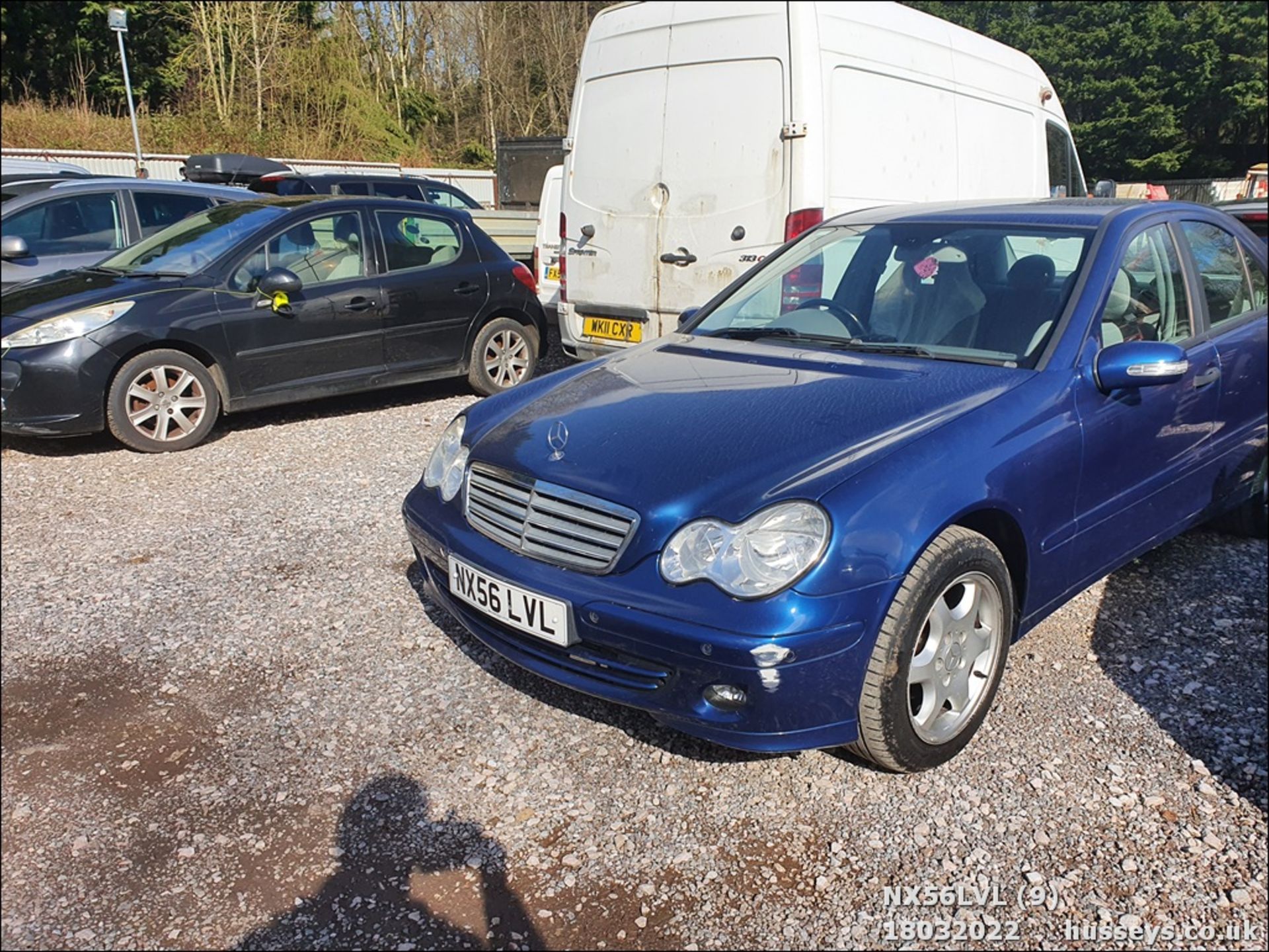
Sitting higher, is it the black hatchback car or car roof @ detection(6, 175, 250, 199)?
car roof @ detection(6, 175, 250, 199)

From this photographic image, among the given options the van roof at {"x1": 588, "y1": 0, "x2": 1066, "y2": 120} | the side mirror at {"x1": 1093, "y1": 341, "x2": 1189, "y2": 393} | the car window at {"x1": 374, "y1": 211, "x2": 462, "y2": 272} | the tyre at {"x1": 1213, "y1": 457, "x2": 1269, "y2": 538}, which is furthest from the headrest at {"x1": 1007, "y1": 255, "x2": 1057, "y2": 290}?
the car window at {"x1": 374, "y1": 211, "x2": 462, "y2": 272}

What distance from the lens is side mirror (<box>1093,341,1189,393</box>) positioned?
114 inches

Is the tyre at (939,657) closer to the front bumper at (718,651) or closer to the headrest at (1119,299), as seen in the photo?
the front bumper at (718,651)

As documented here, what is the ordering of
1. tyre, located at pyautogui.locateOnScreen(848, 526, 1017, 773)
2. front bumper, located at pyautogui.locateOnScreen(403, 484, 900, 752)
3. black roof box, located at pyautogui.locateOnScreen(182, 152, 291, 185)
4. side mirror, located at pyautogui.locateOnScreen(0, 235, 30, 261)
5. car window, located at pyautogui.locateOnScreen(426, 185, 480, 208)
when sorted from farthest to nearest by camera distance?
black roof box, located at pyautogui.locateOnScreen(182, 152, 291, 185) < car window, located at pyautogui.locateOnScreen(426, 185, 480, 208) < tyre, located at pyautogui.locateOnScreen(848, 526, 1017, 773) < front bumper, located at pyautogui.locateOnScreen(403, 484, 900, 752) < side mirror, located at pyautogui.locateOnScreen(0, 235, 30, 261)

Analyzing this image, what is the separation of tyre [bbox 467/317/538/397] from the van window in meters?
4.43

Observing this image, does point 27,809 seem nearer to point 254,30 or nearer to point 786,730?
point 786,730

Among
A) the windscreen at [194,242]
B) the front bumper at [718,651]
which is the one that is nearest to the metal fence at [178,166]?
the windscreen at [194,242]

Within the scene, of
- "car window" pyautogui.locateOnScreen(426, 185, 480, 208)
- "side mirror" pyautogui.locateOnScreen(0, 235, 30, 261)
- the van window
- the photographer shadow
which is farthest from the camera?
"car window" pyautogui.locateOnScreen(426, 185, 480, 208)

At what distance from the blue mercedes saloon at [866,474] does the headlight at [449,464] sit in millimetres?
12

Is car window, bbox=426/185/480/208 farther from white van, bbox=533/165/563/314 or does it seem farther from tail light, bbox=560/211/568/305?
tail light, bbox=560/211/568/305

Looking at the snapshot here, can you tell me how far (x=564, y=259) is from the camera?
6.76 m

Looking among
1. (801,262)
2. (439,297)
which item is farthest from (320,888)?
(439,297)

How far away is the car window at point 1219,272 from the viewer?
12.1ft

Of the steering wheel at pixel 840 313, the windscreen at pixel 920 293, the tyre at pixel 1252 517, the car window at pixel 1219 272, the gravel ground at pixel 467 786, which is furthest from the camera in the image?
the tyre at pixel 1252 517
